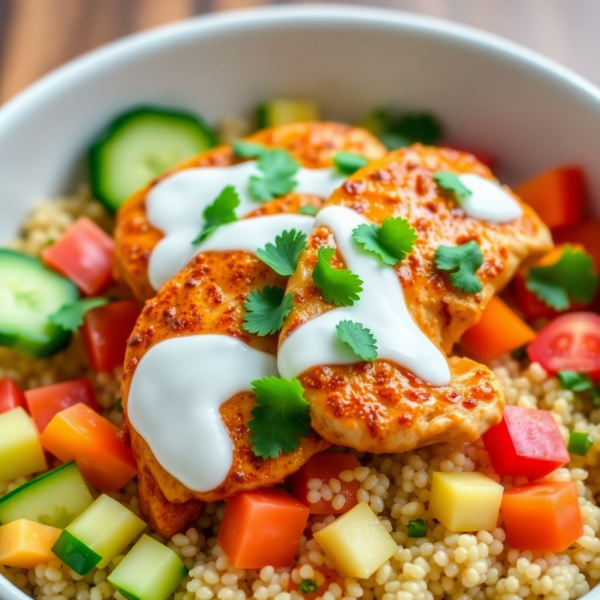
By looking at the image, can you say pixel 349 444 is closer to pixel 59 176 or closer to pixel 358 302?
pixel 358 302

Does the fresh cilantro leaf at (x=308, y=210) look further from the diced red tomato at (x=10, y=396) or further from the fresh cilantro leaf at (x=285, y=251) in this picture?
the diced red tomato at (x=10, y=396)

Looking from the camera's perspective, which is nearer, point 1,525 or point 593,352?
point 1,525

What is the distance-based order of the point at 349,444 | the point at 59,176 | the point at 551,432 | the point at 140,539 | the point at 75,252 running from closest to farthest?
1. the point at 349,444
2. the point at 140,539
3. the point at 551,432
4. the point at 75,252
5. the point at 59,176

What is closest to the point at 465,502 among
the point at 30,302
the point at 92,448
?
the point at 92,448

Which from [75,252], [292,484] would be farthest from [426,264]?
[75,252]

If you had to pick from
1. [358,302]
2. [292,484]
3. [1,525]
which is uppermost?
[358,302]

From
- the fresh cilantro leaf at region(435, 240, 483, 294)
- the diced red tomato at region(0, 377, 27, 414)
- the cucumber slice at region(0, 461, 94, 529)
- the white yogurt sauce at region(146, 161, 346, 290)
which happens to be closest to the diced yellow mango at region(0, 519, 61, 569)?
the cucumber slice at region(0, 461, 94, 529)

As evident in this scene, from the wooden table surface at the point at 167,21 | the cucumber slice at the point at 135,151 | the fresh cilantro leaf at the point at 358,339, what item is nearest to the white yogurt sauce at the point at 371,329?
the fresh cilantro leaf at the point at 358,339
